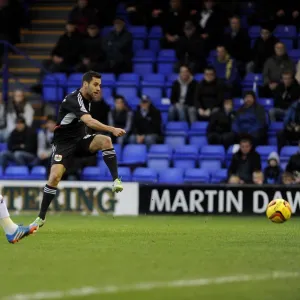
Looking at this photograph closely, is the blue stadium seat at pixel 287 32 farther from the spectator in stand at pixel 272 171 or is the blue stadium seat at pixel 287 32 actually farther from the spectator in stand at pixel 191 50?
the spectator in stand at pixel 272 171

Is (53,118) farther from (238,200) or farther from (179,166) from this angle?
(238,200)

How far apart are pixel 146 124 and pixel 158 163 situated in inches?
34.6

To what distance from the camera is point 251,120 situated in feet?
62.5

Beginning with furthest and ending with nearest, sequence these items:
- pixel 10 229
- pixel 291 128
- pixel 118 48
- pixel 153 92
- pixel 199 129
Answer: pixel 118 48, pixel 153 92, pixel 199 129, pixel 291 128, pixel 10 229


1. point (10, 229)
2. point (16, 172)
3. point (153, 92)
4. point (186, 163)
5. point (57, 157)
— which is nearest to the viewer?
point (10, 229)

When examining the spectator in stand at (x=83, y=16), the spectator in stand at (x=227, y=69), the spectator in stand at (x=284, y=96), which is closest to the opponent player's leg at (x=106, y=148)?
the spectator in stand at (x=284, y=96)

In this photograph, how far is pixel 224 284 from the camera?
7.43 m

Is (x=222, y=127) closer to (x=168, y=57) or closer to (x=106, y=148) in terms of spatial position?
(x=168, y=57)

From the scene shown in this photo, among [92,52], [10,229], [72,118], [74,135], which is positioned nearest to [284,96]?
[92,52]

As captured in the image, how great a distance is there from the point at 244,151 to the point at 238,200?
111 centimetres

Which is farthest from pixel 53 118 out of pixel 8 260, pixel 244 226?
pixel 8 260

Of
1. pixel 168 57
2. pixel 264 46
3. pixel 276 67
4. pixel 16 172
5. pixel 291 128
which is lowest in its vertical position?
pixel 16 172

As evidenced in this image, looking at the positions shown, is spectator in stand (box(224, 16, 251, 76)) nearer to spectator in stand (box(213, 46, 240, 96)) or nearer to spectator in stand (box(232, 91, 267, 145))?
spectator in stand (box(213, 46, 240, 96))

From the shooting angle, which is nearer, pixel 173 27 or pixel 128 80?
pixel 128 80
